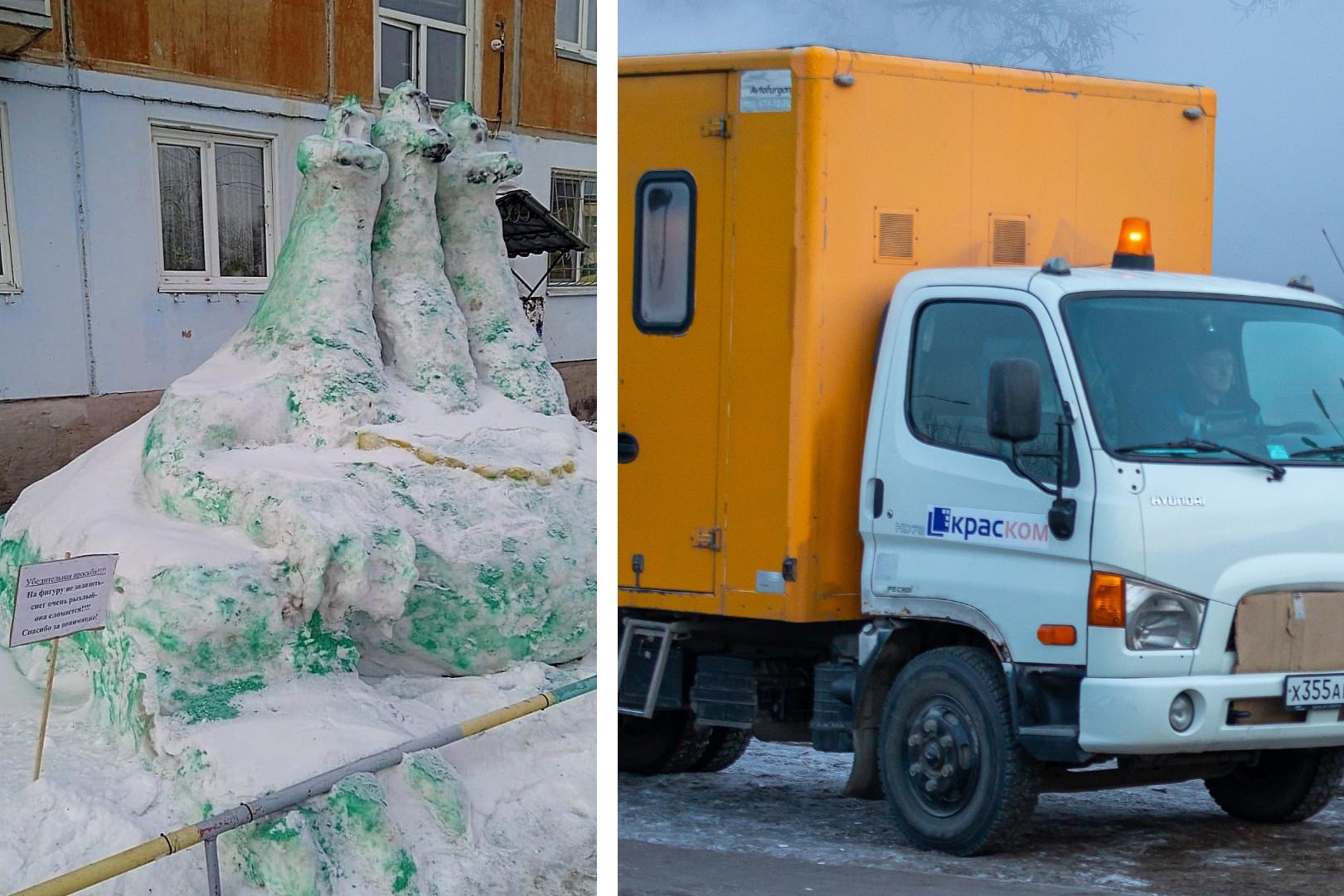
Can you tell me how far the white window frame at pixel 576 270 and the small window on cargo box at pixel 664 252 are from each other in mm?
378

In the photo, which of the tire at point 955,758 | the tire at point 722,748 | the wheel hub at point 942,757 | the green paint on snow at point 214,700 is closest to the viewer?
the green paint on snow at point 214,700

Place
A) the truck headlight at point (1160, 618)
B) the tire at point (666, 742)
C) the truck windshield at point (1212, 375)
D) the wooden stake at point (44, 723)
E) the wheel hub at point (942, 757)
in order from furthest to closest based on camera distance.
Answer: the tire at point (666, 742)
the wheel hub at point (942, 757)
the truck windshield at point (1212, 375)
the truck headlight at point (1160, 618)
the wooden stake at point (44, 723)

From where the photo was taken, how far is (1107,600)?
12.8 ft

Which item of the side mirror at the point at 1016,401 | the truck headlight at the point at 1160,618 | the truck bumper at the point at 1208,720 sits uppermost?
the side mirror at the point at 1016,401

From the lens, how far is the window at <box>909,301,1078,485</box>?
13.8 feet

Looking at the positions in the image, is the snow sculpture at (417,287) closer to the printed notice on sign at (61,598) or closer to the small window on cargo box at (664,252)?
the small window on cargo box at (664,252)

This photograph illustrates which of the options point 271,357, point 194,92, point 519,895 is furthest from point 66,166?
point 519,895

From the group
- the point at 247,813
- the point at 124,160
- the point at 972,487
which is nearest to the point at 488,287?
the point at 124,160

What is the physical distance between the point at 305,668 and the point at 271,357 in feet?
2.65

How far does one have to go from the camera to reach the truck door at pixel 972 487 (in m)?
4.02

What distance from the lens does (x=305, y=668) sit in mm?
3703


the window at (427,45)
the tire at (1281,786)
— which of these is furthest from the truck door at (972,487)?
the window at (427,45)

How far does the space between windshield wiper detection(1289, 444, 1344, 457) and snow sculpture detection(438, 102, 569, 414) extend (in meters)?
1.80

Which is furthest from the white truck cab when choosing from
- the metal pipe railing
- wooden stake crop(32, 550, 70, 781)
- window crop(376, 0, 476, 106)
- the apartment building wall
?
wooden stake crop(32, 550, 70, 781)
